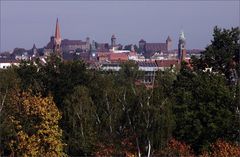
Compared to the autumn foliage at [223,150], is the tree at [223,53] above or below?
above

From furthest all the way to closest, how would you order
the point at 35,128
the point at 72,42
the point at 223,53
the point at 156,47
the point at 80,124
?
1. the point at 72,42
2. the point at 156,47
3. the point at 223,53
4. the point at 80,124
5. the point at 35,128

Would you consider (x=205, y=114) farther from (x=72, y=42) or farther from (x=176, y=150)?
(x=72, y=42)

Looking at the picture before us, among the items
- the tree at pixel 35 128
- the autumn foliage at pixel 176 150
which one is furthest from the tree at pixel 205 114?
the tree at pixel 35 128

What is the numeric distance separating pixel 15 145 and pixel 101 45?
157 meters

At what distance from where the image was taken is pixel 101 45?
17650cm

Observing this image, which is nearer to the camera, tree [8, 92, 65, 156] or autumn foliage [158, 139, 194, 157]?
autumn foliage [158, 139, 194, 157]

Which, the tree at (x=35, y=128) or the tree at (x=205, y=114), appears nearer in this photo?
the tree at (x=35, y=128)

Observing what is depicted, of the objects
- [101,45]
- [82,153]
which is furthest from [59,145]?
[101,45]

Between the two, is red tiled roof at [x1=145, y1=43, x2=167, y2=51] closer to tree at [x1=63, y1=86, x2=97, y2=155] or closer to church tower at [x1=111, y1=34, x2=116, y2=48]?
church tower at [x1=111, y1=34, x2=116, y2=48]

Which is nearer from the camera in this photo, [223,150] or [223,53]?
[223,150]

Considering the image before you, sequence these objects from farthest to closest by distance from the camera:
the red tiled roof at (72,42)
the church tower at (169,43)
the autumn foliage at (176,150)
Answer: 1. the church tower at (169,43)
2. the red tiled roof at (72,42)
3. the autumn foliage at (176,150)

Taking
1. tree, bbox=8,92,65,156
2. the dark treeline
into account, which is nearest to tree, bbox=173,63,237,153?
the dark treeline

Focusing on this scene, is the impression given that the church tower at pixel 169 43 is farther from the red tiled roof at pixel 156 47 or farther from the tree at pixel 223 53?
the tree at pixel 223 53

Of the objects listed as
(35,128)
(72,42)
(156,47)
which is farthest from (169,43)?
(35,128)
